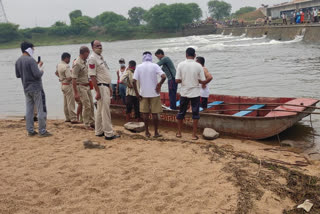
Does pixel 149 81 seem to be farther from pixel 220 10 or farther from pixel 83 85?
pixel 220 10

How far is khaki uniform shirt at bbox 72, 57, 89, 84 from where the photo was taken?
22.4ft

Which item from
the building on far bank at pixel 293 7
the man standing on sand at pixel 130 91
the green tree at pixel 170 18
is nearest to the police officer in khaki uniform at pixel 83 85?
the man standing on sand at pixel 130 91

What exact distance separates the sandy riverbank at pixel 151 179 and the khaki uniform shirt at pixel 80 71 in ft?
5.36

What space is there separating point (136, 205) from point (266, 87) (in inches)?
482

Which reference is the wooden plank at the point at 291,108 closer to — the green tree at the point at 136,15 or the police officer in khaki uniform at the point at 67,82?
→ the police officer in khaki uniform at the point at 67,82

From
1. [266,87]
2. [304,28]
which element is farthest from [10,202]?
[304,28]

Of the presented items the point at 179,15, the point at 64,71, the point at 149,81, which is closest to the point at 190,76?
the point at 149,81

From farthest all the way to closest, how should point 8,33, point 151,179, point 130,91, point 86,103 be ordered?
point 8,33 < point 130,91 < point 86,103 < point 151,179

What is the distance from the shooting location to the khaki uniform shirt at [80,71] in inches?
269

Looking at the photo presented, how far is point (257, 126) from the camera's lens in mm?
7062

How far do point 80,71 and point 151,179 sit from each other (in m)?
3.60

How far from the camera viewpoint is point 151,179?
4.46 metres

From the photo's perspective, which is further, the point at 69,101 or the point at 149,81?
the point at 69,101

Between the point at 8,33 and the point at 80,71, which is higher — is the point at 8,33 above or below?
above
